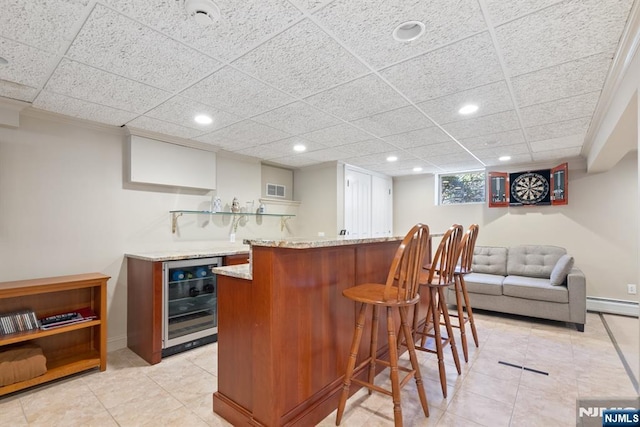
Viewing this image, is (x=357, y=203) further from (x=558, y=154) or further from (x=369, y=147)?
(x=558, y=154)

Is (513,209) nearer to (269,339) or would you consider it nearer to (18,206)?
(269,339)

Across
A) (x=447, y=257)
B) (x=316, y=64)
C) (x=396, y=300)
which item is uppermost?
(x=316, y=64)

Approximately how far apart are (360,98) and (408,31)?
878 millimetres

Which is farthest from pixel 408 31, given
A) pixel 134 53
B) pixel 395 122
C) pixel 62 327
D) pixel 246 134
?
pixel 62 327

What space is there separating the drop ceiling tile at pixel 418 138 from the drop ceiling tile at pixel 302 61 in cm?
149

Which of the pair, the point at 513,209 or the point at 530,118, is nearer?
the point at 530,118

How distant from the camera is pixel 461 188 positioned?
5.93 m

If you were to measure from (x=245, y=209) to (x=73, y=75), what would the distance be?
106 inches

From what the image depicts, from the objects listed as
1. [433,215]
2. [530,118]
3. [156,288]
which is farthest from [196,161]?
[433,215]

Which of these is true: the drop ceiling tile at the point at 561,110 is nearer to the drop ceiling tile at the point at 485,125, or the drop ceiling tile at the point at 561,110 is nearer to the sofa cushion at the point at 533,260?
the drop ceiling tile at the point at 485,125

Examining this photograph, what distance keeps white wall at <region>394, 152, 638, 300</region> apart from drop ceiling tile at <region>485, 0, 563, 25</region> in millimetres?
4302

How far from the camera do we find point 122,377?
8.38ft

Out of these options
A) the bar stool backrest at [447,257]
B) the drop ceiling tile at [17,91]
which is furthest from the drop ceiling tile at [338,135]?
the drop ceiling tile at [17,91]

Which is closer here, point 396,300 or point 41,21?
point 41,21
